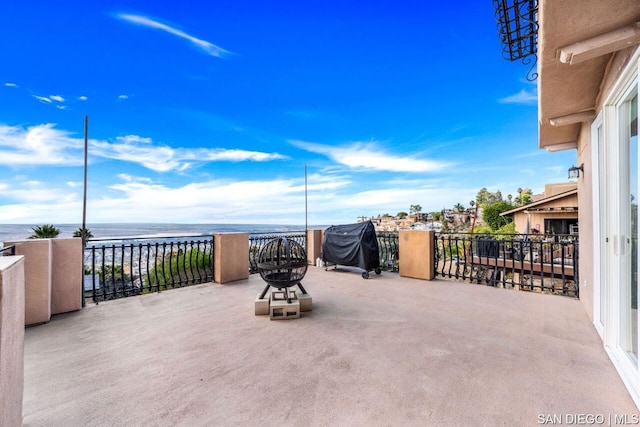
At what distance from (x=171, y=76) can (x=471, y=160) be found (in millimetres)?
14581

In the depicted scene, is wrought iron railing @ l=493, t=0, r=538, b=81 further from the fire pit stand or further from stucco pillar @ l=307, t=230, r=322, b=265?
stucco pillar @ l=307, t=230, r=322, b=265

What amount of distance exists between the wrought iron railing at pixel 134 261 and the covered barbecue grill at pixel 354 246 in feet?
9.12

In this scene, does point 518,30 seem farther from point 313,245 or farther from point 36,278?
point 36,278

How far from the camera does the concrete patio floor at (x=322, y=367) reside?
1.67 metres

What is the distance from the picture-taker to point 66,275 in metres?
3.55

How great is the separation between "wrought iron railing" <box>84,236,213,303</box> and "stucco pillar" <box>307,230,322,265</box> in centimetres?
279

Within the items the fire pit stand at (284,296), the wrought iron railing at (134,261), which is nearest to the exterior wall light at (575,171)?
the fire pit stand at (284,296)

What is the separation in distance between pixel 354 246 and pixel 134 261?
4.39 meters

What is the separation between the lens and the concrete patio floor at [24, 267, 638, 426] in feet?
5.48

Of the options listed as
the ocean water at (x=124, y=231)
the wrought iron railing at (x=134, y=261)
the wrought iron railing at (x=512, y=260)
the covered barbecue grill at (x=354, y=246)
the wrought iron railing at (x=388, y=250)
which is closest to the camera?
the wrought iron railing at (x=134, y=261)

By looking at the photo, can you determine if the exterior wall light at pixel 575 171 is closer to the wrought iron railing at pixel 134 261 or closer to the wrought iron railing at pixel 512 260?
the wrought iron railing at pixel 512 260

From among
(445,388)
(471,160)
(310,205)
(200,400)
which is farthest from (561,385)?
(471,160)

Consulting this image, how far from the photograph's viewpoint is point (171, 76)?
7.16m

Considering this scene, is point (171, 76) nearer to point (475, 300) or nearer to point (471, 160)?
point (475, 300)
